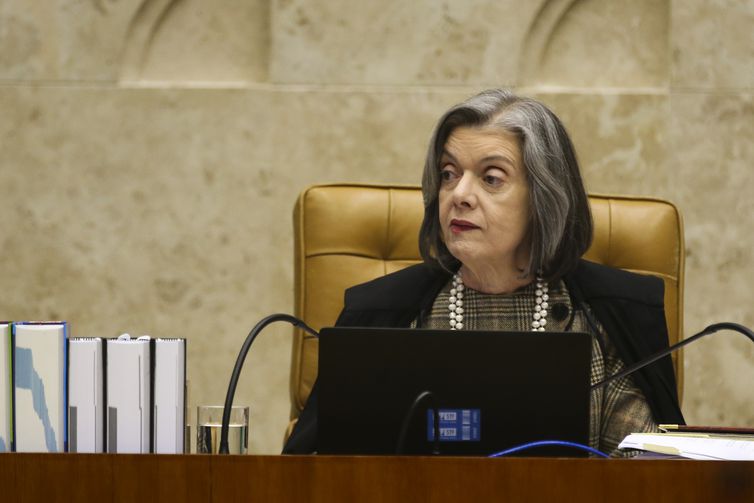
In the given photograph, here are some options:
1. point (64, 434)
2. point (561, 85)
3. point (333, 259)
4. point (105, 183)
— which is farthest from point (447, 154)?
point (105, 183)

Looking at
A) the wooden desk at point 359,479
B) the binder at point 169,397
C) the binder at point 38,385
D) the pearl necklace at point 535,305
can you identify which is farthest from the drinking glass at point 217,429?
the pearl necklace at point 535,305

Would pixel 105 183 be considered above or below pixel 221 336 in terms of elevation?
above

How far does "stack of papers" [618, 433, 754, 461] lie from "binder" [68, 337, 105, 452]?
625mm

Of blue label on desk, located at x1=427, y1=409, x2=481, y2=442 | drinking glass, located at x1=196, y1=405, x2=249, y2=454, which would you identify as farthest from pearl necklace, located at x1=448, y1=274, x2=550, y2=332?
blue label on desk, located at x1=427, y1=409, x2=481, y2=442

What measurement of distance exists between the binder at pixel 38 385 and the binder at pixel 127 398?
58mm

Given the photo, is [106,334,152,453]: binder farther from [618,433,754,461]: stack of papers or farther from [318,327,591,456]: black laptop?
[618,433,754,461]: stack of papers

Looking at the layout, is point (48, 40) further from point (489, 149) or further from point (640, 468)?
point (640, 468)

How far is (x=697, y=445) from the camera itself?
118 cm

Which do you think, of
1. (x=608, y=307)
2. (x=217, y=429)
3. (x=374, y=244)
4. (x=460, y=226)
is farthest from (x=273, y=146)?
(x=217, y=429)

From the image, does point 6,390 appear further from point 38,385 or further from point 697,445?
point 697,445

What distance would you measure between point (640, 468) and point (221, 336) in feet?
6.54

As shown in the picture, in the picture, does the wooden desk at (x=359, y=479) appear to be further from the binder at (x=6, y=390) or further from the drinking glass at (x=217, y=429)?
the drinking glass at (x=217, y=429)

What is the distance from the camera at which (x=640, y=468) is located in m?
0.95

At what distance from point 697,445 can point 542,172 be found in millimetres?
733
